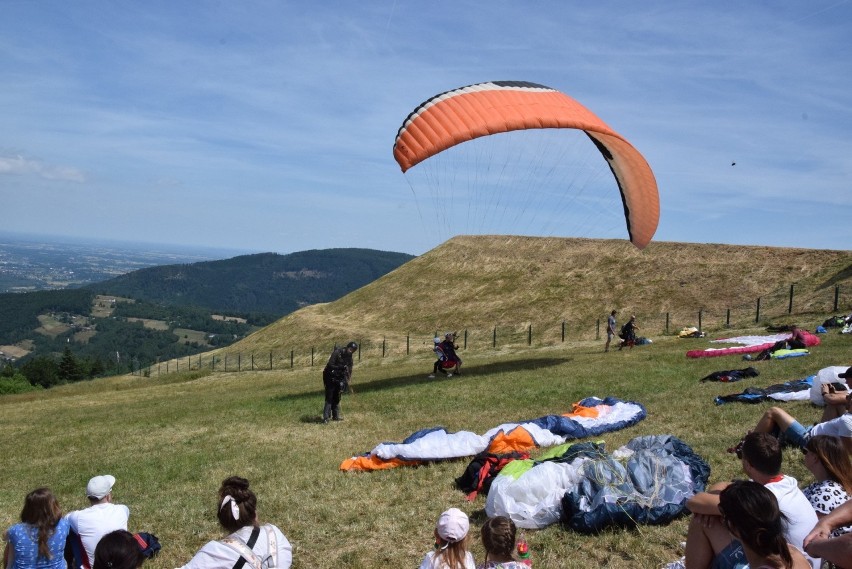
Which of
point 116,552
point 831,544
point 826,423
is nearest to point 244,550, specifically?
point 116,552

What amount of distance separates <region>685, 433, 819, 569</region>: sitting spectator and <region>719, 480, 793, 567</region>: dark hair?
3.25 ft

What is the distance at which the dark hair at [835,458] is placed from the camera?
215 inches

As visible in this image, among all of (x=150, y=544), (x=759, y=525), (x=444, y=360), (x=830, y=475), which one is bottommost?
(x=150, y=544)

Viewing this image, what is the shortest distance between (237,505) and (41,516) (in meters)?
1.97

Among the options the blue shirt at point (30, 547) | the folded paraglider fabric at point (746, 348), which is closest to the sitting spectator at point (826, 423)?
the blue shirt at point (30, 547)

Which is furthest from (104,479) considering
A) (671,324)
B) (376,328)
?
(376,328)

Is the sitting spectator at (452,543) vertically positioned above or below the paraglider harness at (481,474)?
above

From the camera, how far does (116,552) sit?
4.09 m

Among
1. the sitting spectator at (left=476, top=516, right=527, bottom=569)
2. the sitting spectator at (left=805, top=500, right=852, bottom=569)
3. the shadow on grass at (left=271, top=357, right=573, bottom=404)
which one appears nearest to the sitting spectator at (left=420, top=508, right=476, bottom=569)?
the sitting spectator at (left=476, top=516, right=527, bottom=569)

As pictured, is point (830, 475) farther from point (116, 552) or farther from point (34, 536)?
point (34, 536)

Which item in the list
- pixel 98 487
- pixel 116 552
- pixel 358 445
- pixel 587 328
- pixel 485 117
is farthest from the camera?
pixel 587 328

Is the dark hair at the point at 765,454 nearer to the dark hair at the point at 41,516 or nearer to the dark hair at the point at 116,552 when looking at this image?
the dark hair at the point at 116,552

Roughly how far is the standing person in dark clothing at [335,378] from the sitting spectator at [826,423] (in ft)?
29.9

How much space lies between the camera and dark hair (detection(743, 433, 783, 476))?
16.6 feet
